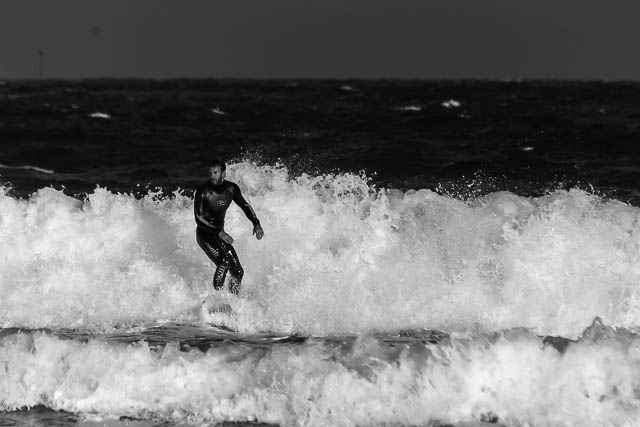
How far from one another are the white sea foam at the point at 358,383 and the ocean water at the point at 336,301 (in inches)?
0.7

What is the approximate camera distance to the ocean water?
26.8 ft

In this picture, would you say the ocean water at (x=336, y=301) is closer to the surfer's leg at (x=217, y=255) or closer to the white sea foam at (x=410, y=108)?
the surfer's leg at (x=217, y=255)

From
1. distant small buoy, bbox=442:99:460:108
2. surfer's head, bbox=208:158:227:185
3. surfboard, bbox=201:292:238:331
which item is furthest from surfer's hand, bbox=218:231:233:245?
distant small buoy, bbox=442:99:460:108

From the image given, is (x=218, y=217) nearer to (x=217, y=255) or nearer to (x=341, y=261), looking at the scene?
(x=217, y=255)

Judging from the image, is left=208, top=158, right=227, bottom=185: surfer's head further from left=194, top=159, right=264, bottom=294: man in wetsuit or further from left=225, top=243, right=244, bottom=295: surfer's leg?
left=225, top=243, right=244, bottom=295: surfer's leg

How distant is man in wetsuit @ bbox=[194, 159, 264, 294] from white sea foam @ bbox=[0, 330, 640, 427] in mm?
2193

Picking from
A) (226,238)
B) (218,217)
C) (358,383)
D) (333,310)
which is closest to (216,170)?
(218,217)

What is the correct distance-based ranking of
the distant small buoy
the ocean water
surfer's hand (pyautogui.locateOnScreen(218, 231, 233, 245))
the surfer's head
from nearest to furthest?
the ocean water → surfer's hand (pyautogui.locateOnScreen(218, 231, 233, 245)) → the surfer's head → the distant small buoy

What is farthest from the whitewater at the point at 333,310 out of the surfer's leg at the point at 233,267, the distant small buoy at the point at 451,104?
the distant small buoy at the point at 451,104

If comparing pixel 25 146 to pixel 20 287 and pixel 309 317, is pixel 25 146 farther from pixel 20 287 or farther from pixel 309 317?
pixel 309 317

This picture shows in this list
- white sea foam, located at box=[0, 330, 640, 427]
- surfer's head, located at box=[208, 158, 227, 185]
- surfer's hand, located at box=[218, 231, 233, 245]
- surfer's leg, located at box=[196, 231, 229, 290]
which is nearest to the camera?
white sea foam, located at box=[0, 330, 640, 427]

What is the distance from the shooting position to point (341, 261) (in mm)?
12406

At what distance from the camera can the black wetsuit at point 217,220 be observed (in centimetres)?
1088

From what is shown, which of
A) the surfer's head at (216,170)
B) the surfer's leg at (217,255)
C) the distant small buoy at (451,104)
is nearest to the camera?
the surfer's head at (216,170)
